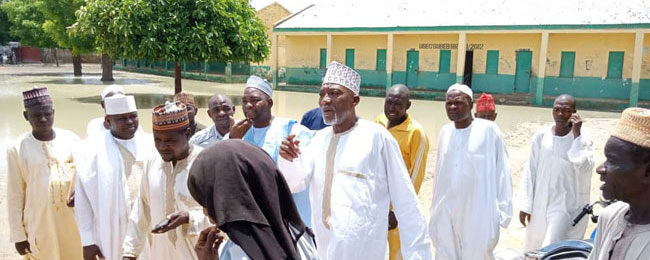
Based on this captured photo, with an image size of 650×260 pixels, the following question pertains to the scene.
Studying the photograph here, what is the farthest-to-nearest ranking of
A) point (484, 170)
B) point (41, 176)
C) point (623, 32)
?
point (623, 32) < point (484, 170) < point (41, 176)

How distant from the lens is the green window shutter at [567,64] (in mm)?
21219

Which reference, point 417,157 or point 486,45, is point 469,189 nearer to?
point 417,157

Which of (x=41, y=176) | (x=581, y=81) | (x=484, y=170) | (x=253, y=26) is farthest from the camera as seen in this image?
(x=581, y=81)

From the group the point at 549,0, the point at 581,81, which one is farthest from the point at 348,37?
the point at 581,81

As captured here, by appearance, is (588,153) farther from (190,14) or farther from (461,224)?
(190,14)

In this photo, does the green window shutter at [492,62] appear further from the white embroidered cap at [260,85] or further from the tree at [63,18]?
the white embroidered cap at [260,85]

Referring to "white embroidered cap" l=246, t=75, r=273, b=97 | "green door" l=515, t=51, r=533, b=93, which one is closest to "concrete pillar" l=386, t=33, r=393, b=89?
"green door" l=515, t=51, r=533, b=93

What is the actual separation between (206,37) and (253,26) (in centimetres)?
251

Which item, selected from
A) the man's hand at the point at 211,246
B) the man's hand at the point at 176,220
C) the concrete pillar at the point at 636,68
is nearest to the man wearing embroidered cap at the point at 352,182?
the man's hand at the point at 176,220

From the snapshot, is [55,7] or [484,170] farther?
[55,7]

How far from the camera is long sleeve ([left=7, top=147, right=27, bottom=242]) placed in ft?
11.6

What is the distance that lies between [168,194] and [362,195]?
1070 millimetres

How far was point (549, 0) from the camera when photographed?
2202 cm

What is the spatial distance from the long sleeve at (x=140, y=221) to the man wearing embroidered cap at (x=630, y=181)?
2273mm
